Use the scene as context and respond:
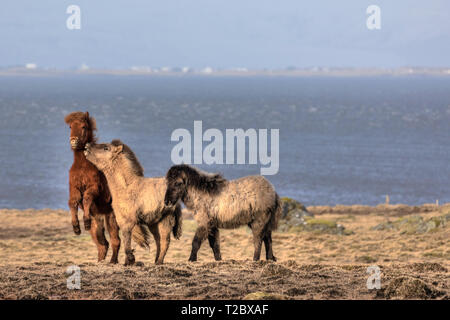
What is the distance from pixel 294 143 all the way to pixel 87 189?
2967 inches

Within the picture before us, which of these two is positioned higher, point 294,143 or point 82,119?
point 82,119

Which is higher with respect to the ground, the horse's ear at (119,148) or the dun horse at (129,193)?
the horse's ear at (119,148)

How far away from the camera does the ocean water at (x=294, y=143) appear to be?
56812 mm

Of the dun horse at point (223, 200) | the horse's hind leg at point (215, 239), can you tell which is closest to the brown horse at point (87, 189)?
the dun horse at point (223, 200)

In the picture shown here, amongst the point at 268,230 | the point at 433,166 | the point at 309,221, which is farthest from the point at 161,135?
the point at 268,230

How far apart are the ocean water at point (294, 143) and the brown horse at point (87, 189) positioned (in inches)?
1409

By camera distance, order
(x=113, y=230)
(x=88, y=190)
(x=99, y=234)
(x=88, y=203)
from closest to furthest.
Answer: (x=88, y=203) → (x=88, y=190) → (x=113, y=230) → (x=99, y=234)

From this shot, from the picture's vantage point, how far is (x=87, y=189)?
42.8 ft

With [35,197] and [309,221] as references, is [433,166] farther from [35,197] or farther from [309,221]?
[309,221]

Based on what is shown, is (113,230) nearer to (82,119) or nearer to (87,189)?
(87,189)

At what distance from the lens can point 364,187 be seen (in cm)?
5900

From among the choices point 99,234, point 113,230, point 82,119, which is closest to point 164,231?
point 113,230

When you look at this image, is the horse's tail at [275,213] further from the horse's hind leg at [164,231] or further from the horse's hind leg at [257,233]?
the horse's hind leg at [164,231]
